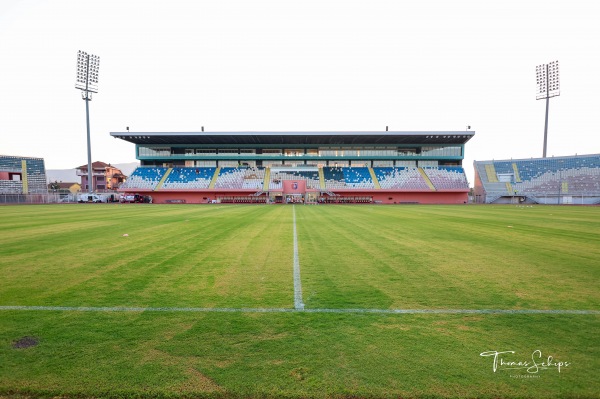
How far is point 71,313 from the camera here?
153 inches

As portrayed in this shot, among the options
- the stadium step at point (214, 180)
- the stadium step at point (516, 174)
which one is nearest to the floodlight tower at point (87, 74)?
the stadium step at point (214, 180)

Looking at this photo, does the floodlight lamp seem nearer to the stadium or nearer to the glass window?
the glass window

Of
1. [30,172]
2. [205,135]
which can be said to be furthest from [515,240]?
[30,172]

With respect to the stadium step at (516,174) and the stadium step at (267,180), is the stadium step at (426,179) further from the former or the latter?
the stadium step at (267,180)

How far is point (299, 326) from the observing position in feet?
11.5

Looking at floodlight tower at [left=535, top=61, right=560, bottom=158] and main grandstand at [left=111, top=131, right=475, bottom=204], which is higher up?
floodlight tower at [left=535, top=61, right=560, bottom=158]

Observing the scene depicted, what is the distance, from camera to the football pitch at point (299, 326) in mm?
2480

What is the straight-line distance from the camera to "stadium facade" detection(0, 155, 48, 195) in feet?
150

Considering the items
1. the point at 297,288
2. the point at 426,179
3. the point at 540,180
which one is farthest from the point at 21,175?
the point at 540,180

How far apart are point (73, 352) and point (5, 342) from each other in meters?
0.90
